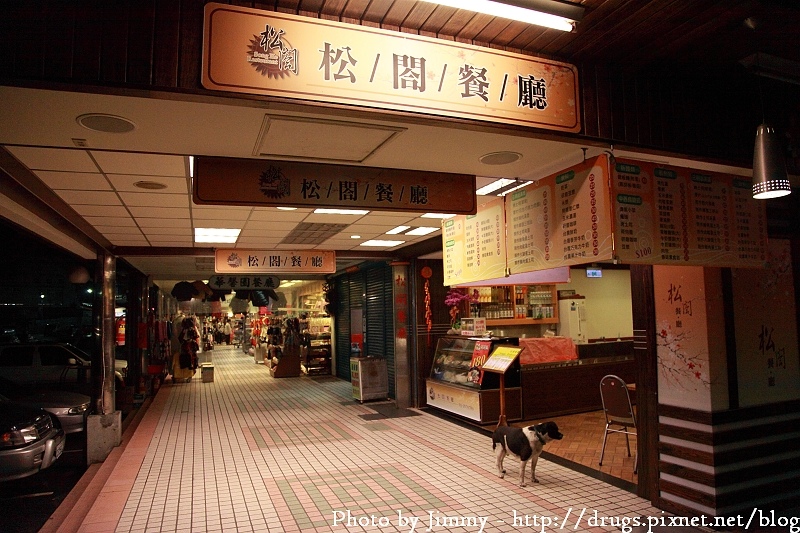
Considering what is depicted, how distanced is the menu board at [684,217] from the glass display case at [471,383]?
4844mm

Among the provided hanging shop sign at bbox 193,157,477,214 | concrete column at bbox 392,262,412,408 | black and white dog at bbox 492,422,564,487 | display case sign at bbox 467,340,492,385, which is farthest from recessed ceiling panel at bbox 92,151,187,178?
concrete column at bbox 392,262,412,408

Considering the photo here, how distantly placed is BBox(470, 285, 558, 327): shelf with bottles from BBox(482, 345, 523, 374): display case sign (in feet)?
8.80

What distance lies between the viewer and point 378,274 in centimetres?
1191

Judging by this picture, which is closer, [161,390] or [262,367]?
[161,390]

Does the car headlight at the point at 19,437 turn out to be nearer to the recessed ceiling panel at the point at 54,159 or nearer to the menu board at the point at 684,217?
the recessed ceiling panel at the point at 54,159

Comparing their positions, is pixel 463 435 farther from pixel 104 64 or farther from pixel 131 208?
pixel 104 64

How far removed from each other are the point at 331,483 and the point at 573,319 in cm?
782

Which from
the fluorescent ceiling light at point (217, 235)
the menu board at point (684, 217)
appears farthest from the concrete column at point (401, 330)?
the menu board at point (684, 217)

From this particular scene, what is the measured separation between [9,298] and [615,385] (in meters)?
13.4

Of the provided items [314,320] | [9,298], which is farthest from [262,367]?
[9,298]

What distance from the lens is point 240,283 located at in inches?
417

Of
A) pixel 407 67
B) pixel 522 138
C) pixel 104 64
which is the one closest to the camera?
pixel 104 64

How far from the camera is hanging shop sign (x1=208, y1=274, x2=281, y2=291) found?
10.5m

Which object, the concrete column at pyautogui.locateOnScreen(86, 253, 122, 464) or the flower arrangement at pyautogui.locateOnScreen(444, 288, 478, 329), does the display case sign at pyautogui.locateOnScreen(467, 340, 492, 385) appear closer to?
the flower arrangement at pyautogui.locateOnScreen(444, 288, 478, 329)
